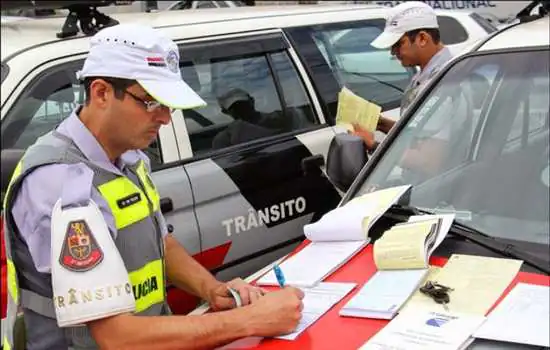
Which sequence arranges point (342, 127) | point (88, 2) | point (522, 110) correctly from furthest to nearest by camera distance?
point (342, 127) → point (88, 2) → point (522, 110)

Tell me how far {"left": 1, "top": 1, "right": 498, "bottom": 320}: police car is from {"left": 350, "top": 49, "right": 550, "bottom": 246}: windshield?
1018 mm

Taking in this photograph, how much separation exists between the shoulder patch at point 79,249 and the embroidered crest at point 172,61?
50 centimetres

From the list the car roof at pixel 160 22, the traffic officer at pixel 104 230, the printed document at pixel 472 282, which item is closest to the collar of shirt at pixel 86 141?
the traffic officer at pixel 104 230

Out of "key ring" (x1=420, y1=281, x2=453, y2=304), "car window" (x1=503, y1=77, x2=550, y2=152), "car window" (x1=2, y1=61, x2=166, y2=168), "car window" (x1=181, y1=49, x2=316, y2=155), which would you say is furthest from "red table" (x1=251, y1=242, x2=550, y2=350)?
"car window" (x1=181, y1=49, x2=316, y2=155)

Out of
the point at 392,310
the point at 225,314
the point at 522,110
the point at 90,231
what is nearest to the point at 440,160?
the point at 522,110

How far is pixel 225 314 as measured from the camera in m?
1.95

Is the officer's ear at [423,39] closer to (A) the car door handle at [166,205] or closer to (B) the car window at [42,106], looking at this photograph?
(A) the car door handle at [166,205]

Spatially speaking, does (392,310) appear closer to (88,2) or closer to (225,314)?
(225,314)

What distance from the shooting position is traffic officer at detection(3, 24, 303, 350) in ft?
5.97

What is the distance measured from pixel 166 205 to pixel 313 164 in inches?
38.4

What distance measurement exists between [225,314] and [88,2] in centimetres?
224

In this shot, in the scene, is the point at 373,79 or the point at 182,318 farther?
the point at 373,79

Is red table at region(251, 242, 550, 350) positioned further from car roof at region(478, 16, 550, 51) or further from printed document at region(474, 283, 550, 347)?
car roof at region(478, 16, 550, 51)

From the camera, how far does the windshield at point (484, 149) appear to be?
2.32m
